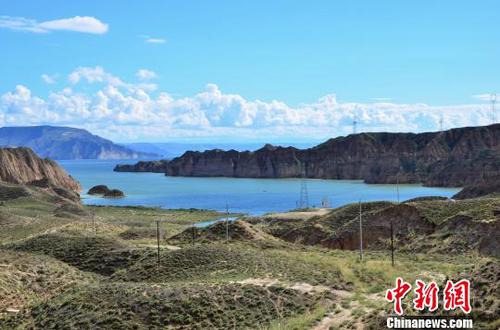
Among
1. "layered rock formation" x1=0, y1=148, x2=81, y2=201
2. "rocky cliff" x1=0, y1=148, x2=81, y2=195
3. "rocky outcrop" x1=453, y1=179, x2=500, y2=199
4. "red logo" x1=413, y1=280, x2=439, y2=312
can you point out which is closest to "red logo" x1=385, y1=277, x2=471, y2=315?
"red logo" x1=413, y1=280, x2=439, y2=312

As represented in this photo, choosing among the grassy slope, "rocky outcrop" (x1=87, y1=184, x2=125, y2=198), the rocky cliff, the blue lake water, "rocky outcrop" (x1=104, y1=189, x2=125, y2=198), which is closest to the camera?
the grassy slope

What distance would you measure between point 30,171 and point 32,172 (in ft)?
2.08

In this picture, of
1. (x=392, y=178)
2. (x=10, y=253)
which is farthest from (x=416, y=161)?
(x=10, y=253)

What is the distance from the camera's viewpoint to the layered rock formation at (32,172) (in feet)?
438

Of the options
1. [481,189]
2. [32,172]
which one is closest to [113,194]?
[32,172]

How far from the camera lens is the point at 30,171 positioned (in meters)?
148

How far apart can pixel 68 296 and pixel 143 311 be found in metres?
5.23

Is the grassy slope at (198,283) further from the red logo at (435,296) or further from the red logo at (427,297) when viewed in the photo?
the red logo at (427,297)

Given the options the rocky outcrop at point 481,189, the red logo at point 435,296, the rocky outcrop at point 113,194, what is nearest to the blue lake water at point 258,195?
the rocky outcrop at point 113,194

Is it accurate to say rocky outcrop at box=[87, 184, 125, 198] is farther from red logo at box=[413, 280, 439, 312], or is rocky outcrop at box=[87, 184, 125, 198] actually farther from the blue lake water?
red logo at box=[413, 280, 439, 312]

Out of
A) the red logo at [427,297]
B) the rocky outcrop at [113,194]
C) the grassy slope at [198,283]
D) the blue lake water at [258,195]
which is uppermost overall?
the red logo at [427,297]

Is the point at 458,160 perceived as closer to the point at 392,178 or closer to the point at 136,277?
the point at 392,178

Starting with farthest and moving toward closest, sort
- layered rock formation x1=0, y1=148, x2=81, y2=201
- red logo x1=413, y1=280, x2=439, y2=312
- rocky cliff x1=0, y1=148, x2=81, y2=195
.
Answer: rocky cliff x1=0, y1=148, x2=81, y2=195 → layered rock formation x1=0, y1=148, x2=81, y2=201 → red logo x1=413, y1=280, x2=439, y2=312

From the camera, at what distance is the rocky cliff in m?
135
